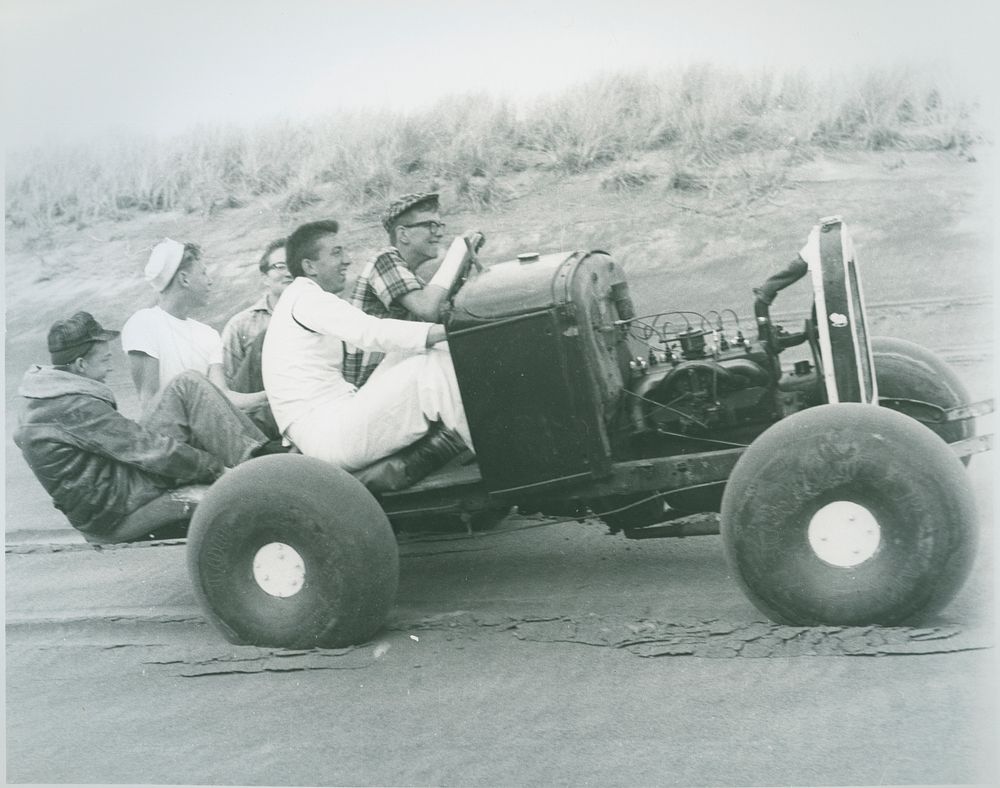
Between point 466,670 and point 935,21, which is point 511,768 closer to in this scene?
point 466,670

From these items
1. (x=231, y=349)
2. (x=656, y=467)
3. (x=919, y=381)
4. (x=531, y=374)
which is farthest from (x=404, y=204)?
(x=919, y=381)

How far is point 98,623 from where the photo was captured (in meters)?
4.82

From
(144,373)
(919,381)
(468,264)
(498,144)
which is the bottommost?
(919,381)

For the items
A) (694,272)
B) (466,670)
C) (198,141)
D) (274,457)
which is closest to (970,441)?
(694,272)

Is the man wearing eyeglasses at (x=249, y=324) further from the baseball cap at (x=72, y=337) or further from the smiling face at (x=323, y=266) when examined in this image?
the baseball cap at (x=72, y=337)

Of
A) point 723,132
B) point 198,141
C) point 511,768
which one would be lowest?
point 511,768

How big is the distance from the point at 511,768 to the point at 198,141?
3039mm

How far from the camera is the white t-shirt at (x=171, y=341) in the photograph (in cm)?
502

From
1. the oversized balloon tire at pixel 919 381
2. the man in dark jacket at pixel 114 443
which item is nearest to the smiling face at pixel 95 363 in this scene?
the man in dark jacket at pixel 114 443

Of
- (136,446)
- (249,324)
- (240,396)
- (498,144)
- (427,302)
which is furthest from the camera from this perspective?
(249,324)

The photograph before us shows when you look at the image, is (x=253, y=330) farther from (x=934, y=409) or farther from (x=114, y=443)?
(x=934, y=409)

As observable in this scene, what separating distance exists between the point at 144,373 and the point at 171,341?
19 centimetres

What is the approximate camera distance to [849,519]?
3682 mm

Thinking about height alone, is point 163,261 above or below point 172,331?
above
